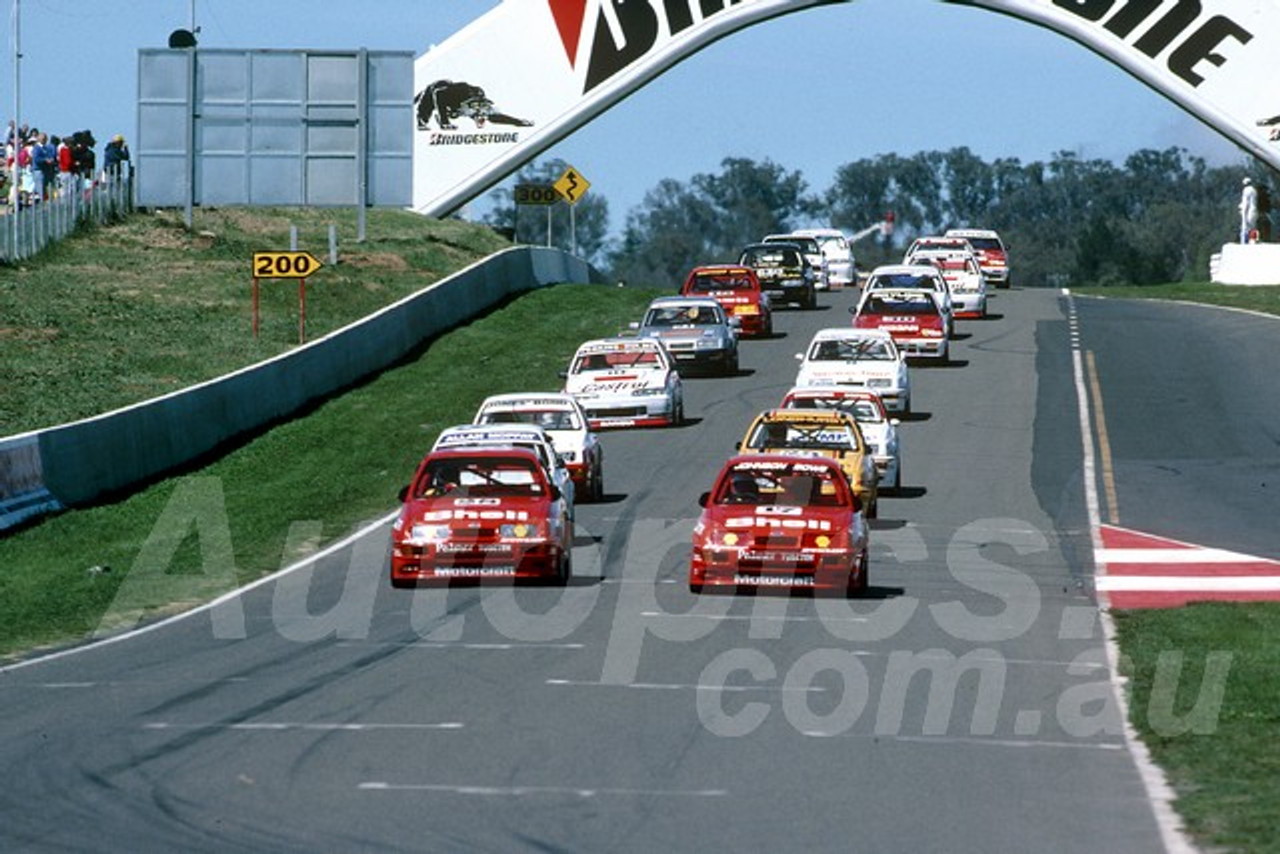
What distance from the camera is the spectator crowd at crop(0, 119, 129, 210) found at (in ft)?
179

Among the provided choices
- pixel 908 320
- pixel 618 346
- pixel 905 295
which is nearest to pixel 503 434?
pixel 618 346

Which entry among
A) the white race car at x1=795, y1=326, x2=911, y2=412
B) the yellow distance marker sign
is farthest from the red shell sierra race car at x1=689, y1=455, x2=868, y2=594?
the yellow distance marker sign

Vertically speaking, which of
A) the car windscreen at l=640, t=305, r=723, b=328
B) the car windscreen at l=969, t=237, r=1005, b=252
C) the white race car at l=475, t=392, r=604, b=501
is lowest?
the white race car at l=475, t=392, r=604, b=501

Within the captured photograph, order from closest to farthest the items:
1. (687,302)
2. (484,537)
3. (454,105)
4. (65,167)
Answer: (484,537) < (687,302) < (65,167) < (454,105)

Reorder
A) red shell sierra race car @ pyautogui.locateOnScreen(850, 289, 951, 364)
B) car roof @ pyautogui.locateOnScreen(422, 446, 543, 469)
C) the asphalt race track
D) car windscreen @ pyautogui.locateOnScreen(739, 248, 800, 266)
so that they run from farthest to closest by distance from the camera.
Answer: car windscreen @ pyautogui.locateOnScreen(739, 248, 800, 266), red shell sierra race car @ pyautogui.locateOnScreen(850, 289, 951, 364), car roof @ pyautogui.locateOnScreen(422, 446, 543, 469), the asphalt race track

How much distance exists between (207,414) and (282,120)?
2500 cm

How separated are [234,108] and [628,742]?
47604mm

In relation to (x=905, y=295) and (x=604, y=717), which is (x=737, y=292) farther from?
(x=604, y=717)

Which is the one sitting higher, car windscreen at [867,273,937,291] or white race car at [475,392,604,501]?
car windscreen at [867,273,937,291]

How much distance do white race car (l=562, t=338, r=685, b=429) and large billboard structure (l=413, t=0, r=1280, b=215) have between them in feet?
120

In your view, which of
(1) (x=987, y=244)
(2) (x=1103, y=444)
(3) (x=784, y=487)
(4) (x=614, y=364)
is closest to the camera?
(3) (x=784, y=487)

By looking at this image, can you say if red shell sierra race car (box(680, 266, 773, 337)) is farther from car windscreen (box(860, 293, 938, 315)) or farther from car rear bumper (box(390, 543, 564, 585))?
car rear bumper (box(390, 543, 564, 585))

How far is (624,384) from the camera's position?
1576 inches

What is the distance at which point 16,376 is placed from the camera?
1647 inches
